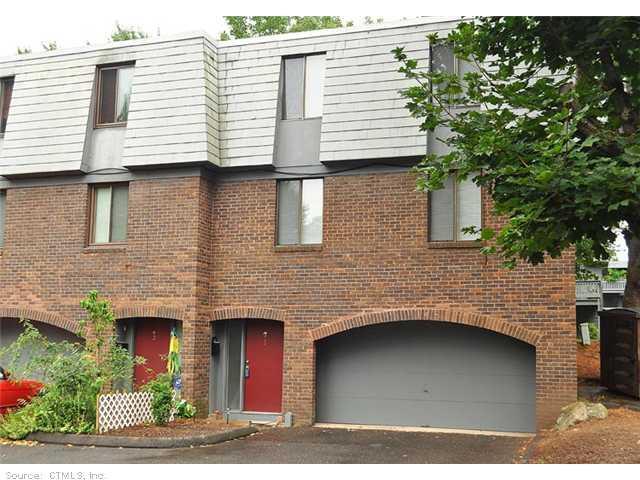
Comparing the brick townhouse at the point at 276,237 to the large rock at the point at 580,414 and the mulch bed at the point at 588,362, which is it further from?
the mulch bed at the point at 588,362

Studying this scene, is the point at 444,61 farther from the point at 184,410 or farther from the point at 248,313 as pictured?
the point at 184,410

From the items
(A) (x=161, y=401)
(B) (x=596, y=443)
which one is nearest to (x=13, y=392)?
(A) (x=161, y=401)

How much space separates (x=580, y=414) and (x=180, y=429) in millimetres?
7135

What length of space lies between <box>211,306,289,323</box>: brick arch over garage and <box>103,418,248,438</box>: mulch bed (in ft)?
7.40

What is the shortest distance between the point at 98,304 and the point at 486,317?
7540 millimetres

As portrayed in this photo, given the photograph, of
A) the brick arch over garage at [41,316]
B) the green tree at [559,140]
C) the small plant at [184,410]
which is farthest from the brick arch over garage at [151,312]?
the green tree at [559,140]

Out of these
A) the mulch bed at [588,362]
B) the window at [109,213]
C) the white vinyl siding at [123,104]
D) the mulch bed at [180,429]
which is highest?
the white vinyl siding at [123,104]

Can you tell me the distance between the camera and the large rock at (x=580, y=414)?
12922 mm

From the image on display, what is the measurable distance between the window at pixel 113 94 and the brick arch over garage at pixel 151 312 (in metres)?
4.35

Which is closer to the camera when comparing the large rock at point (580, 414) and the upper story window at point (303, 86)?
the large rock at point (580, 414)

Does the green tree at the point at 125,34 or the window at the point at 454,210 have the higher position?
the green tree at the point at 125,34

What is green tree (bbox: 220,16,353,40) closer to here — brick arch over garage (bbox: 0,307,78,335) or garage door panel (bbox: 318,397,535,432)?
brick arch over garage (bbox: 0,307,78,335)

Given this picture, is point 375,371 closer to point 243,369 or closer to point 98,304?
point 243,369

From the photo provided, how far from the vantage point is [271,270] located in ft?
54.7
